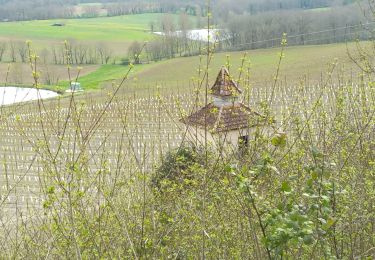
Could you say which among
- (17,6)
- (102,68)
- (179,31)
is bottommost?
(102,68)

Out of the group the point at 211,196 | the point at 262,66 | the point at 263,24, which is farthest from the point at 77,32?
the point at 211,196

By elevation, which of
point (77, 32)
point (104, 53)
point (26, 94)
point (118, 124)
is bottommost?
point (104, 53)

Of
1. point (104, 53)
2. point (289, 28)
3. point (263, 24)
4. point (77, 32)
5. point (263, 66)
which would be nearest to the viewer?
point (263, 66)

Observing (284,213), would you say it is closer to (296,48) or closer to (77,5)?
(296,48)

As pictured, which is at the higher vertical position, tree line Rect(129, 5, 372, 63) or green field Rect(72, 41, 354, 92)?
tree line Rect(129, 5, 372, 63)

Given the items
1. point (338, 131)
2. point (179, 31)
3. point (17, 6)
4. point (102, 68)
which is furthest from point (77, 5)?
point (338, 131)

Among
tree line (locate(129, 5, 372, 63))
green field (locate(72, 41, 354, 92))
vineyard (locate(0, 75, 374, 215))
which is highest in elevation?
tree line (locate(129, 5, 372, 63))

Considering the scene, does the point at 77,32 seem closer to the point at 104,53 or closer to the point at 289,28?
the point at 104,53

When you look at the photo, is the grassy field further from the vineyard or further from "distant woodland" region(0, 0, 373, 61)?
the vineyard

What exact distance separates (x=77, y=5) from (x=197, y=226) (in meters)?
117

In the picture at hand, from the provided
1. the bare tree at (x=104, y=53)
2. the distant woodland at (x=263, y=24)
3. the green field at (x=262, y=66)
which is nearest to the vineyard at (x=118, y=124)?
the distant woodland at (x=263, y=24)

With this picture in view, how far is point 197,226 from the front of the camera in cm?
443

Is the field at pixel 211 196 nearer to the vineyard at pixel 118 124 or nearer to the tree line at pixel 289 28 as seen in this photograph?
the vineyard at pixel 118 124

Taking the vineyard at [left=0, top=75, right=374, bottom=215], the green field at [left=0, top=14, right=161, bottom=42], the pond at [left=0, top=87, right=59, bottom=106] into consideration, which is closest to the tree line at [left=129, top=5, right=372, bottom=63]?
the pond at [left=0, top=87, right=59, bottom=106]
